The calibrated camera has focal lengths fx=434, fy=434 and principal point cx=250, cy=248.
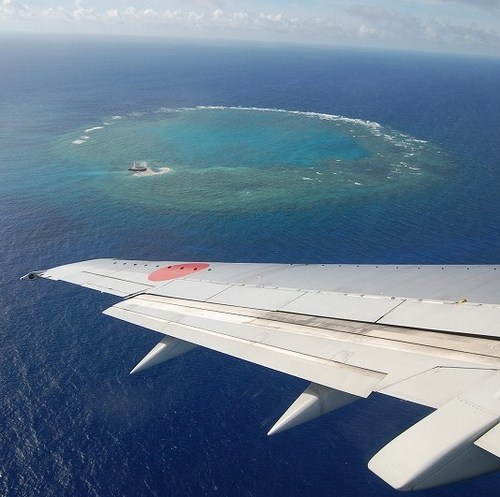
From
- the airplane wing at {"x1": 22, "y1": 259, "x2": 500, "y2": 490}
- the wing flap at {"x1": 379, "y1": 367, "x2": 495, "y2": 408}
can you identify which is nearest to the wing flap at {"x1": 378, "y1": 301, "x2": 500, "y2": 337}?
the airplane wing at {"x1": 22, "y1": 259, "x2": 500, "y2": 490}

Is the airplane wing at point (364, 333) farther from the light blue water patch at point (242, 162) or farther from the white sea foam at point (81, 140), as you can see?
the white sea foam at point (81, 140)

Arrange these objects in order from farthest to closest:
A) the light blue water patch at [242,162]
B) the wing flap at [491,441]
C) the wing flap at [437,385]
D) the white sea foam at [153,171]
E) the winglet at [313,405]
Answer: the white sea foam at [153,171] → the light blue water patch at [242,162] → the winglet at [313,405] → the wing flap at [437,385] → the wing flap at [491,441]

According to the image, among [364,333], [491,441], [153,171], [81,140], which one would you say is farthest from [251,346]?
[81,140]

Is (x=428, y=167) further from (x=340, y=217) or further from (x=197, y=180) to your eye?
(x=197, y=180)

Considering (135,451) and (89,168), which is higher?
(89,168)

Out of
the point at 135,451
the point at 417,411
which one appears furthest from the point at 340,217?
the point at 135,451

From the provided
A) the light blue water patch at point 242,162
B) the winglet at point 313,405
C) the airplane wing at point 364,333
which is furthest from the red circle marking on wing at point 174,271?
the light blue water patch at point 242,162

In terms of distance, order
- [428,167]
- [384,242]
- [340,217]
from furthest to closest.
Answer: [428,167] → [340,217] → [384,242]
